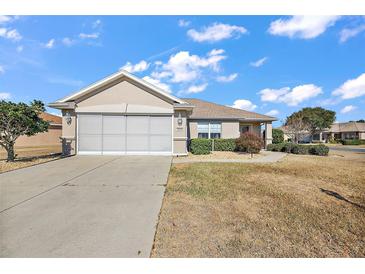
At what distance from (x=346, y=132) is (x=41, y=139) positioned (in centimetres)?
6219

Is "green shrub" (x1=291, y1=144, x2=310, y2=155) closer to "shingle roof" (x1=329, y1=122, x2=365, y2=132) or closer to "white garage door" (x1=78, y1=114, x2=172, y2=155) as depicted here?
"white garage door" (x1=78, y1=114, x2=172, y2=155)

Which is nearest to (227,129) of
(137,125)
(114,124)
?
(137,125)

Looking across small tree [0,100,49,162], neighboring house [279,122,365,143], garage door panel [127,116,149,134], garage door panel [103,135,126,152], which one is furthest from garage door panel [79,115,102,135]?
neighboring house [279,122,365,143]

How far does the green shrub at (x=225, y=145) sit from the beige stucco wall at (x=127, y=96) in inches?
201

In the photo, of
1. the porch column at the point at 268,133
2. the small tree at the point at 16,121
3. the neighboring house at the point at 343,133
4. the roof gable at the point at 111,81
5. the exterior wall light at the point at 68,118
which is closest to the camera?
the small tree at the point at 16,121

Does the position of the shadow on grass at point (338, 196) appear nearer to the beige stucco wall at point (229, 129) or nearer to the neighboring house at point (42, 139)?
the beige stucco wall at point (229, 129)

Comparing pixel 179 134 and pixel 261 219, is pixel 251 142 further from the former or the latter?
pixel 261 219

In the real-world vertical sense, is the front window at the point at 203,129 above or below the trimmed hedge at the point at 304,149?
above

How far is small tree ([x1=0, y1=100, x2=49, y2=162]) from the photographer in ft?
29.0

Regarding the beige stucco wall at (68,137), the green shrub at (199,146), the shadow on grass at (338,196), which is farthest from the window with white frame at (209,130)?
the shadow on grass at (338,196)

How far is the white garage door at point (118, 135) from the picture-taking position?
1192 cm
